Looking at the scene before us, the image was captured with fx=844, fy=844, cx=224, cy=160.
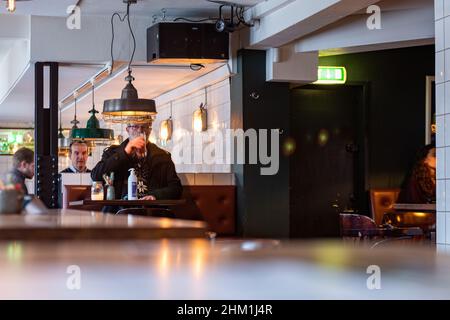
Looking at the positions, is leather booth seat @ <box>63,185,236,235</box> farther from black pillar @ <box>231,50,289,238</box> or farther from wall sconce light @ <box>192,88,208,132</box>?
wall sconce light @ <box>192,88,208,132</box>

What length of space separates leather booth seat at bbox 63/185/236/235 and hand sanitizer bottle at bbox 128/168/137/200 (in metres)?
2.21

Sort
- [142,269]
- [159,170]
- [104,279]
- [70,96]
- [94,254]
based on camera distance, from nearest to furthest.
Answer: [104,279] < [142,269] < [94,254] < [159,170] < [70,96]

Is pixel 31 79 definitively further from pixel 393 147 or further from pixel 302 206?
pixel 393 147

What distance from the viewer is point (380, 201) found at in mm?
10641

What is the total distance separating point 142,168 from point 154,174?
150mm

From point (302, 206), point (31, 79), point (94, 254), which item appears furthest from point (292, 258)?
point (31, 79)

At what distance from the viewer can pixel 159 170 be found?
7.80 meters

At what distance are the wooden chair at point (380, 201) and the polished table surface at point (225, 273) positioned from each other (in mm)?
8601

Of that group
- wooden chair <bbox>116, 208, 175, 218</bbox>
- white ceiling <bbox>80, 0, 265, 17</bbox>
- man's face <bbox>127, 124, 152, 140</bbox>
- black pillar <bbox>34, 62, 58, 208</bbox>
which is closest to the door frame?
white ceiling <bbox>80, 0, 265, 17</bbox>

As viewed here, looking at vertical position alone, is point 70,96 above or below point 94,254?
above

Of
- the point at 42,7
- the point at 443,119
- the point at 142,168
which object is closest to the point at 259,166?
the point at 142,168

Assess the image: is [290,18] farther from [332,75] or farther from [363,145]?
Result: [363,145]

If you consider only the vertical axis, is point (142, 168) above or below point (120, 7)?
below

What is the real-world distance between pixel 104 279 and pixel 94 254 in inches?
13.8
